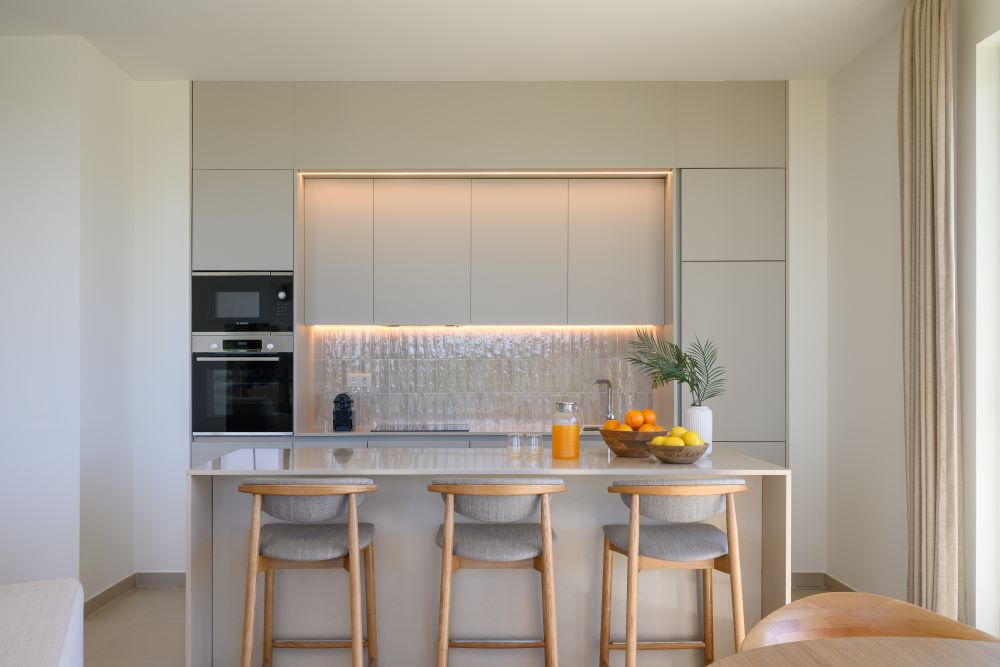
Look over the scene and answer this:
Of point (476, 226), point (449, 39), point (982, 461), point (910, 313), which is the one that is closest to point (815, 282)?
point (910, 313)

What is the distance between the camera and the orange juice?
9.85ft

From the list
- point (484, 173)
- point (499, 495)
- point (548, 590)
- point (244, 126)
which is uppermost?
point (244, 126)

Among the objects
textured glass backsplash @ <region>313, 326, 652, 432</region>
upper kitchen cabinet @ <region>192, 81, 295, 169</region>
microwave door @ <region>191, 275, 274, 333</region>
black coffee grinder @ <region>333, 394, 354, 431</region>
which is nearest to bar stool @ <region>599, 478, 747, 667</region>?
textured glass backsplash @ <region>313, 326, 652, 432</region>

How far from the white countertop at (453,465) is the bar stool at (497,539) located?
0.10 meters

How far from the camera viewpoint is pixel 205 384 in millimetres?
4391

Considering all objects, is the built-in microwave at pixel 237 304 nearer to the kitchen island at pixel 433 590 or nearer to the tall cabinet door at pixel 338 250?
the tall cabinet door at pixel 338 250

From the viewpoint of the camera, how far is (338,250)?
4.63 meters

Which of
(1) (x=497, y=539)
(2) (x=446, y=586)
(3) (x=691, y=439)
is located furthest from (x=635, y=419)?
(2) (x=446, y=586)

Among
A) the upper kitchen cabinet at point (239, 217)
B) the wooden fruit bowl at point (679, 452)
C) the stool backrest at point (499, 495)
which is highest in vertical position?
the upper kitchen cabinet at point (239, 217)

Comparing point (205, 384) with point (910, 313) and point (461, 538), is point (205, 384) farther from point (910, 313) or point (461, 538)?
point (910, 313)

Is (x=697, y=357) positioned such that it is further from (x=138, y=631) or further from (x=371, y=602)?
(x=138, y=631)

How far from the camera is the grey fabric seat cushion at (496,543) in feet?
8.70

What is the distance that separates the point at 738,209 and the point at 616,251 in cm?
76

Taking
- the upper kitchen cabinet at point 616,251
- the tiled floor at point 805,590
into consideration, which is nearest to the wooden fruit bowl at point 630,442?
the upper kitchen cabinet at point 616,251
